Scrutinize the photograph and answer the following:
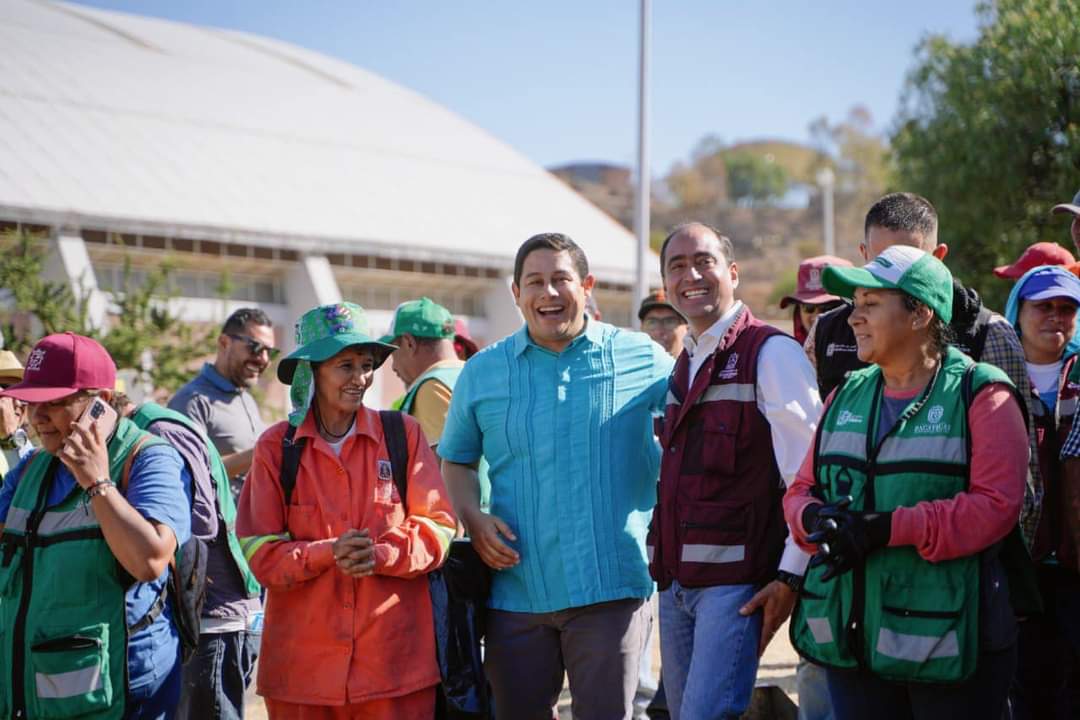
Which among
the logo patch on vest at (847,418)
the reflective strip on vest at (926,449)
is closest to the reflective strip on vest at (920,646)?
the reflective strip on vest at (926,449)

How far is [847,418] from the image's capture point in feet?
12.3

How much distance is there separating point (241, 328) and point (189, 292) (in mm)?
17253

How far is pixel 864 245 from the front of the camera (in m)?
5.04

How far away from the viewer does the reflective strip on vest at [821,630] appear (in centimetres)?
359

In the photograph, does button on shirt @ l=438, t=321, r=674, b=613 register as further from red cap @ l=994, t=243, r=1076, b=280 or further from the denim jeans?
red cap @ l=994, t=243, r=1076, b=280

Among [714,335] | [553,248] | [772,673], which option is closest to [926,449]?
[714,335]

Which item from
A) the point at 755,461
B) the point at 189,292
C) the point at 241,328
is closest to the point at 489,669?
the point at 755,461

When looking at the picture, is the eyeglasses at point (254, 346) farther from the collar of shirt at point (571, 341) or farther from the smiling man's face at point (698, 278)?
the smiling man's face at point (698, 278)

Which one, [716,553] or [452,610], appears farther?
[452,610]

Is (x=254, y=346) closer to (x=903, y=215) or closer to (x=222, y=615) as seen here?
(x=222, y=615)

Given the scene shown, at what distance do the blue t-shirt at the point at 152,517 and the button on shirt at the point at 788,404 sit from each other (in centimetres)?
198

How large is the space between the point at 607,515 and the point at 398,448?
81 cm

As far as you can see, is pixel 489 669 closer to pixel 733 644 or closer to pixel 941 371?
pixel 733 644

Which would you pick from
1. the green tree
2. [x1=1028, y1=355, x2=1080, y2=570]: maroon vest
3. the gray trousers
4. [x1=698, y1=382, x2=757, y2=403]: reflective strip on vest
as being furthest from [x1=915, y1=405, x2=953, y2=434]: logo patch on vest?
the green tree
